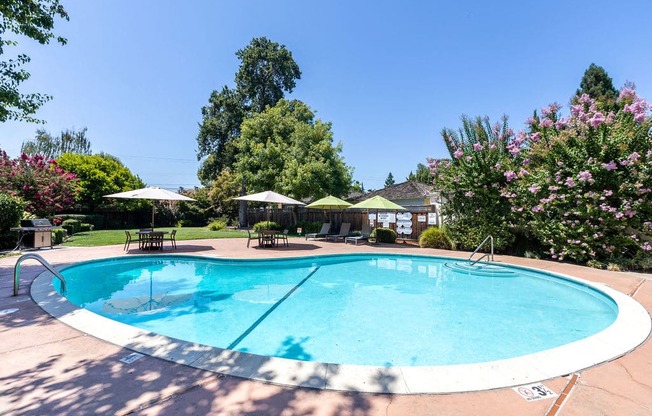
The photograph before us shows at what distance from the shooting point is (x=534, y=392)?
103 inches

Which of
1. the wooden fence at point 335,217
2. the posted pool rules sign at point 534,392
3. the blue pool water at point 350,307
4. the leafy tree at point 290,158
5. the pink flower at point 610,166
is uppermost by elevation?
the leafy tree at point 290,158

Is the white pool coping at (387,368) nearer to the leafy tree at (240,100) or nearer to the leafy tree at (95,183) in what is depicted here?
the leafy tree at (95,183)

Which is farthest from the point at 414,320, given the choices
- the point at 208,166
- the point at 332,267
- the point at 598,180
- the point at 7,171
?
the point at 208,166

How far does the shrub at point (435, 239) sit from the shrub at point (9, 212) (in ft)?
54.6

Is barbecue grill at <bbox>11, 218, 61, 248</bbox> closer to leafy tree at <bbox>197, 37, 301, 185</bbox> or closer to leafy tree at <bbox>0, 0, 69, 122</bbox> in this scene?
leafy tree at <bbox>0, 0, 69, 122</bbox>

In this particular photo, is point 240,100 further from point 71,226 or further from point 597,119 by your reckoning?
point 597,119

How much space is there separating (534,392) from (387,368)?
1261mm

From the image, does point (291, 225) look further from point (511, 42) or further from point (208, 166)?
point (511, 42)

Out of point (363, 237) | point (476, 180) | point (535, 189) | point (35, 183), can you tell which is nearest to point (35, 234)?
point (35, 183)

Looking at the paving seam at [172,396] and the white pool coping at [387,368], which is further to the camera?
the white pool coping at [387,368]

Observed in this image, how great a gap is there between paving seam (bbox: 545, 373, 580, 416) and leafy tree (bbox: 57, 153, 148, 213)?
29685 millimetres

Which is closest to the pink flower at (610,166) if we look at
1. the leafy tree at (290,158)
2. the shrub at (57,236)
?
the leafy tree at (290,158)

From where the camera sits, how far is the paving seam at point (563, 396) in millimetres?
2338

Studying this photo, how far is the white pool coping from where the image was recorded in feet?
8.86
